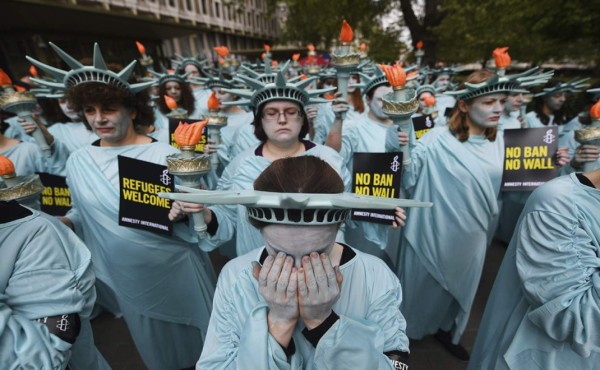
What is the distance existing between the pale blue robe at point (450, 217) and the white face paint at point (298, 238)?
1.77 m

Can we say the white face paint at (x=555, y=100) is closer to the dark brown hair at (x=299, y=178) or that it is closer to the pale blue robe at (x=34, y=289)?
the dark brown hair at (x=299, y=178)

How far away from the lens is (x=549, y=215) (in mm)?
1524

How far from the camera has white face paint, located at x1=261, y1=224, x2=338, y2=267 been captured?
1.01 m

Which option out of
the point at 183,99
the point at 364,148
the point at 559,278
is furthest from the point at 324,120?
the point at 559,278

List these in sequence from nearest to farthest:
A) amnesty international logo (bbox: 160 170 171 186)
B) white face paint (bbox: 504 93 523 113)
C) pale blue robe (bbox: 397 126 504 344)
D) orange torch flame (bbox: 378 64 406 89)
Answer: orange torch flame (bbox: 378 64 406 89)
amnesty international logo (bbox: 160 170 171 186)
pale blue robe (bbox: 397 126 504 344)
white face paint (bbox: 504 93 523 113)

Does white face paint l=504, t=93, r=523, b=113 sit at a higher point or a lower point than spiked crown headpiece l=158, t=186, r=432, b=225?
higher

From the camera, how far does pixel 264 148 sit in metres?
2.41

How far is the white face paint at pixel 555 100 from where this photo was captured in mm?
4926

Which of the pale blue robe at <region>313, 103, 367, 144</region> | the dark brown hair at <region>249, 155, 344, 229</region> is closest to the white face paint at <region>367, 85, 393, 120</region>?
the pale blue robe at <region>313, 103, 367, 144</region>

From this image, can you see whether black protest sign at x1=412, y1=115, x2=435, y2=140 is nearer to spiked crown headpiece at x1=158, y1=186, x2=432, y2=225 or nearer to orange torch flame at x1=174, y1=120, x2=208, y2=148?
orange torch flame at x1=174, y1=120, x2=208, y2=148

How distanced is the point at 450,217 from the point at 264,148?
1.61 metres

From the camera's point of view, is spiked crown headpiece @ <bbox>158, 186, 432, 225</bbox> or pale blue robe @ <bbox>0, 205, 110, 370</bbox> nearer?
spiked crown headpiece @ <bbox>158, 186, 432, 225</bbox>

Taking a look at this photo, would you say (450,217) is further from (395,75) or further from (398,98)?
(395,75)

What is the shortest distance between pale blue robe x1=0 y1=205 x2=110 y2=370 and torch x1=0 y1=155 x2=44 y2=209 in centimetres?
14
